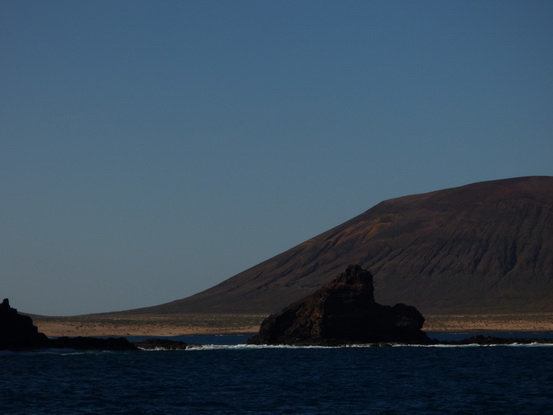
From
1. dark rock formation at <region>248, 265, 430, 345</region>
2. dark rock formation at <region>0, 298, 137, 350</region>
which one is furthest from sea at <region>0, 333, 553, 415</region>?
dark rock formation at <region>248, 265, 430, 345</region>

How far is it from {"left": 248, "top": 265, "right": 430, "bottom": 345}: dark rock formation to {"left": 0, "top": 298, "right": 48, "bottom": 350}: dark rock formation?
27.9m

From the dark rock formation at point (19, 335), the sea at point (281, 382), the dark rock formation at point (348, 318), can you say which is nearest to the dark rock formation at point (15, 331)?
the dark rock formation at point (19, 335)

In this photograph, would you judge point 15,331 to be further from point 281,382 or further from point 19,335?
point 281,382

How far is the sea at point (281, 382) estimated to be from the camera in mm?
54459

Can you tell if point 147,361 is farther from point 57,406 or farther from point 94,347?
point 57,406

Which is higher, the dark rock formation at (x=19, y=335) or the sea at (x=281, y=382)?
the dark rock formation at (x=19, y=335)

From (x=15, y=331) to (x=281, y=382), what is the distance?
125 feet

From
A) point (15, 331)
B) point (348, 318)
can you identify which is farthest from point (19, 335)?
point (348, 318)

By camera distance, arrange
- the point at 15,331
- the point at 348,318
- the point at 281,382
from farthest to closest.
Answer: the point at 348,318 < the point at 15,331 < the point at 281,382

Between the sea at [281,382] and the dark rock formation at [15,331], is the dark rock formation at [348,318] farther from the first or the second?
the dark rock formation at [15,331]

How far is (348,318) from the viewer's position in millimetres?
107438

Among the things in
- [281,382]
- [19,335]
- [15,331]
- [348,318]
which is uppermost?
[348,318]

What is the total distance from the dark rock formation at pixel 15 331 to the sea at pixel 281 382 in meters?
1.02

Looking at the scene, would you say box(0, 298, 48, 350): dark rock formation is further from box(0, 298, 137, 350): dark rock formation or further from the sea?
the sea
